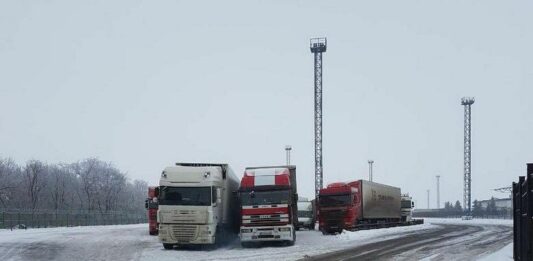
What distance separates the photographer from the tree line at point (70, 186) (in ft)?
268

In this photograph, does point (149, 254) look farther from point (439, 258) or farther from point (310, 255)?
point (439, 258)

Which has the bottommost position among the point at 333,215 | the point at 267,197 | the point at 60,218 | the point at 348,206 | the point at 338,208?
the point at 60,218

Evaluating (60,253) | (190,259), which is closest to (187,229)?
(190,259)

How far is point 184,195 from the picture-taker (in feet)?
79.4

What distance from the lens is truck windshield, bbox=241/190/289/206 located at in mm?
25344

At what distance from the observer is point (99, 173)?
369 feet

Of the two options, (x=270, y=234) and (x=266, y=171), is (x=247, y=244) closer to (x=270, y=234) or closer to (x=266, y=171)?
(x=270, y=234)

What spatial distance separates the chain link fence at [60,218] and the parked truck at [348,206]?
23.5 meters

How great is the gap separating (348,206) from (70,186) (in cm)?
8543

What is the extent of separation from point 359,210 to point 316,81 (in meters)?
30.0

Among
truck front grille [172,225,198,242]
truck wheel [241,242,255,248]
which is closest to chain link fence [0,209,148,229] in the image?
truck front grille [172,225,198,242]

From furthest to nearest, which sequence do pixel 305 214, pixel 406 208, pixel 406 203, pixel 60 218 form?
pixel 406 203
pixel 406 208
pixel 60 218
pixel 305 214

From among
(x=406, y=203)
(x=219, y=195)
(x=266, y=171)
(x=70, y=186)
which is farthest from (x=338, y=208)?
(x=70, y=186)

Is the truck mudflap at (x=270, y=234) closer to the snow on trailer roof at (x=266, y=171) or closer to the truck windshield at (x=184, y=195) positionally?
the snow on trailer roof at (x=266, y=171)
